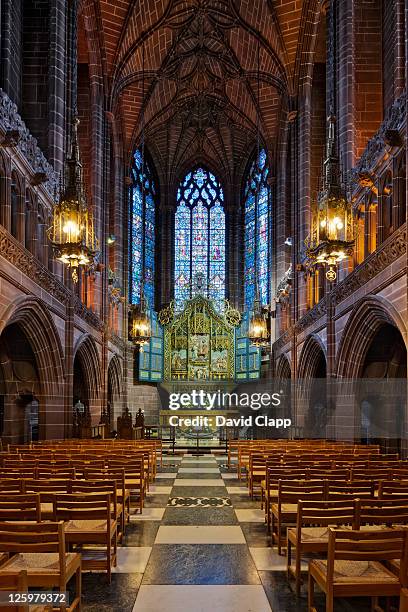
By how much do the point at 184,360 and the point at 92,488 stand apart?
28.0m

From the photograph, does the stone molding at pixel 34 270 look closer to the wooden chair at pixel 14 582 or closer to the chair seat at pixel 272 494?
the chair seat at pixel 272 494

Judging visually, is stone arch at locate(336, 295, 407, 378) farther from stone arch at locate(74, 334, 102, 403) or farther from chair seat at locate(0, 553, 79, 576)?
chair seat at locate(0, 553, 79, 576)

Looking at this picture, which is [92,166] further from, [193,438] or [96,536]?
[96,536]

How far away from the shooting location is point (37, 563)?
5453 mm

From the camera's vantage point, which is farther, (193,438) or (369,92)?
(193,438)

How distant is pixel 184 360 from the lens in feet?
117

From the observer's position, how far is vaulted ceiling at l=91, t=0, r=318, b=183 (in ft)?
90.2

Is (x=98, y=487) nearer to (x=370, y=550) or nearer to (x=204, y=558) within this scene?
(x=204, y=558)

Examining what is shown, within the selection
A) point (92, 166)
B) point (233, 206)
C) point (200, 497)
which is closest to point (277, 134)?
point (233, 206)

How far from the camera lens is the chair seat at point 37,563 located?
17.0 feet

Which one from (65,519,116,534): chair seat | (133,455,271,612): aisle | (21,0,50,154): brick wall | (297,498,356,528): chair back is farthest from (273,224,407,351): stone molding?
(21,0,50,154): brick wall

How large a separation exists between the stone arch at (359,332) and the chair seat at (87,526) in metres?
9.74

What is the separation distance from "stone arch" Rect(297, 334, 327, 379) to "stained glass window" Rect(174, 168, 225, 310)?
1541cm

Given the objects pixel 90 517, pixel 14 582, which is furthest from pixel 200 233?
pixel 14 582
